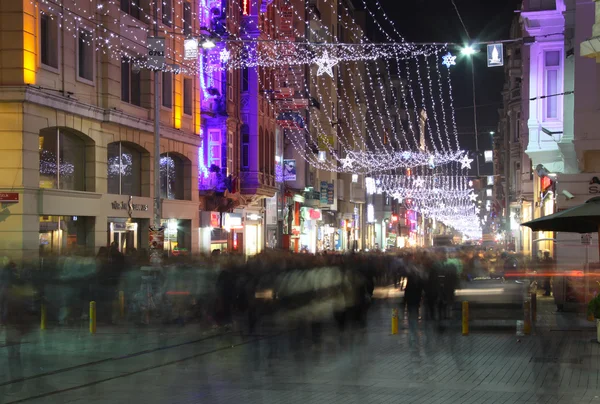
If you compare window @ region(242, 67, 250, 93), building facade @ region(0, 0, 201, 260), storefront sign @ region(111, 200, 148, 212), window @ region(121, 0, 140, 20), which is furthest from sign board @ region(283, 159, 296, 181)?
window @ region(121, 0, 140, 20)

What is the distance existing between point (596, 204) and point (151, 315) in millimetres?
11993

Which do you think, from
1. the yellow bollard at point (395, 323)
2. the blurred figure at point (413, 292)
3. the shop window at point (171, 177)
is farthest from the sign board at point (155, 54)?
the yellow bollard at point (395, 323)

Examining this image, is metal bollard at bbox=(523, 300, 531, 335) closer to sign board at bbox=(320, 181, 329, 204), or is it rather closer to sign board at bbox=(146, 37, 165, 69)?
sign board at bbox=(146, 37, 165, 69)

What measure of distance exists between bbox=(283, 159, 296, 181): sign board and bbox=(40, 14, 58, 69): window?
2669 centimetres

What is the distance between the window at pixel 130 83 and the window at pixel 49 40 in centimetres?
422

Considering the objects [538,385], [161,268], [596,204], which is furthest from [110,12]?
[538,385]

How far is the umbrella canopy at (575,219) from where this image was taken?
15016 mm

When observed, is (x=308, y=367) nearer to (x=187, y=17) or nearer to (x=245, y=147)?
(x=187, y=17)

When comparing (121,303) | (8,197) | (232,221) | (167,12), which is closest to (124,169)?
(167,12)

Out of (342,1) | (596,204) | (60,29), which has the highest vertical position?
(342,1)

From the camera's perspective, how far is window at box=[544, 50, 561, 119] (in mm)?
31359

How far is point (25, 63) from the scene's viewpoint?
23969mm

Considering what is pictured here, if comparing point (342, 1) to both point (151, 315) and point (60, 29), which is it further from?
point (151, 315)

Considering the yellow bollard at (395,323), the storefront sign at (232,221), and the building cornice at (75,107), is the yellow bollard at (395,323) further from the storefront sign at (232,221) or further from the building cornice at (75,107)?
the storefront sign at (232,221)
